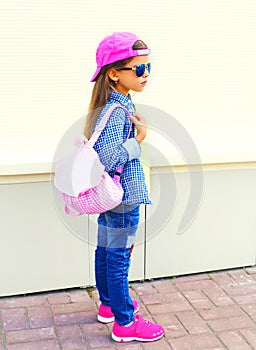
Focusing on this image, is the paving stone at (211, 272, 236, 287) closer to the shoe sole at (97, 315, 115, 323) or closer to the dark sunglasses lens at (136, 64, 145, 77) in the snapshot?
the shoe sole at (97, 315, 115, 323)

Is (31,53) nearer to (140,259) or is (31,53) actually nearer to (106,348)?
(140,259)

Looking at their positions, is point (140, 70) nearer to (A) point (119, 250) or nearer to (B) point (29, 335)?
(A) point (119, 250)

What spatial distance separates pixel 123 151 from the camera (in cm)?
275

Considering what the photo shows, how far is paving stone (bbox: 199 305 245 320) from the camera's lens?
3.37m

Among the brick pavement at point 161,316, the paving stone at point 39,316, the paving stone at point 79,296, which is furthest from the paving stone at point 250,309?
the paving stone at point 39,316

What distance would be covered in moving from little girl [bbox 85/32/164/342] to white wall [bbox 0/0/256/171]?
2.21 ft

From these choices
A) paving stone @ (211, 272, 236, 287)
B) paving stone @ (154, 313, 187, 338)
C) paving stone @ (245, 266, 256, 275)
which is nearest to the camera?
paving stone @ (154, 313, 187, 338)

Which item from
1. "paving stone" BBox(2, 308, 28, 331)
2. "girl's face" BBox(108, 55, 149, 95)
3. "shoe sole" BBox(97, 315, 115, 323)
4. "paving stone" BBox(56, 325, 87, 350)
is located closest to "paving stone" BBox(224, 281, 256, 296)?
"shoe sole" BBox(97, 315, 115, 323)

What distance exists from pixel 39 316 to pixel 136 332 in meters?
0.64

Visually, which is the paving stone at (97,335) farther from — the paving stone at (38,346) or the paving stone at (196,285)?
the paving stone at (196,285)

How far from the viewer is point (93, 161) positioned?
8.80ft

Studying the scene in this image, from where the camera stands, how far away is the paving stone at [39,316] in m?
3.27

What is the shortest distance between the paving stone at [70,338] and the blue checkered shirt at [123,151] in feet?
2.79

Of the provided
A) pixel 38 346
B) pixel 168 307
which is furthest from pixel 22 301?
pixel 168 307
